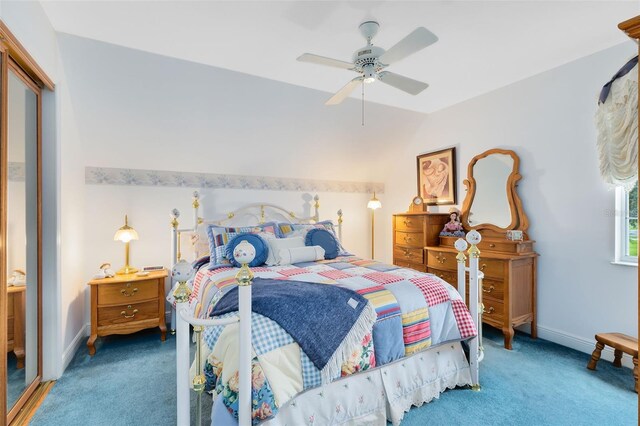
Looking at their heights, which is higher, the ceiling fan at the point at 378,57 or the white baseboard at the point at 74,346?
the ceiling fan at the point at 378,57

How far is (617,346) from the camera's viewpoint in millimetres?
2256

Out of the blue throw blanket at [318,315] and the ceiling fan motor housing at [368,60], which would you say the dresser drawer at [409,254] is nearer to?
the blue throw blanket at [318,315]

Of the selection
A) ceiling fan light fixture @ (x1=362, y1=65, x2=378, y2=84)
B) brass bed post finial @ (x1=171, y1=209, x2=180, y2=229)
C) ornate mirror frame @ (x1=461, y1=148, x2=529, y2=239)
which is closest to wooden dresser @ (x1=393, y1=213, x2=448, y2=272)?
ornate mirror frame @ (x1=461, y1=148, x2=529, y2=239)

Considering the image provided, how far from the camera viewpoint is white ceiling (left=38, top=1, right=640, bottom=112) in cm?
205

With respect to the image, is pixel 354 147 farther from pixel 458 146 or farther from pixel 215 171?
pixel 215 171

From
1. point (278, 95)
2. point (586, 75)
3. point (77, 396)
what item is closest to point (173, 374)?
point (77, 396)

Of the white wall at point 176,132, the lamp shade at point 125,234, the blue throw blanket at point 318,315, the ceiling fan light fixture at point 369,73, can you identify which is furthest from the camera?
the lamp shade at point 125,234

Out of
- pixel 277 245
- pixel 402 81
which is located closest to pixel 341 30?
pixel 402 81

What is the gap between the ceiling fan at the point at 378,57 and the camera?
1779 mm

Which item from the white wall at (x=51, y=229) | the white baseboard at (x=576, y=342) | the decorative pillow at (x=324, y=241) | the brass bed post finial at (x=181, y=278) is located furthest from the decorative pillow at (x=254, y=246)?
the white baseboard at (x=576, y=342)

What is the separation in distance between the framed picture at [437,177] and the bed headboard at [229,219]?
1268mm

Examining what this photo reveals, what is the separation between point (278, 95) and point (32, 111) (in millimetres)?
2028

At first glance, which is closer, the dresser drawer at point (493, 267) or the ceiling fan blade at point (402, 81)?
the ceiling fan blade at point (402, 81)

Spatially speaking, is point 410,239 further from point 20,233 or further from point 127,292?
point 20,233
